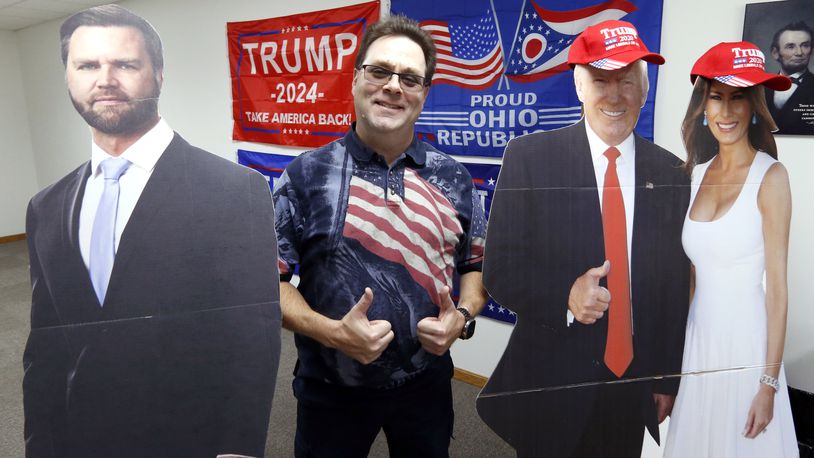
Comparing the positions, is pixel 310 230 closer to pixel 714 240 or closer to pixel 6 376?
pixel 714 240

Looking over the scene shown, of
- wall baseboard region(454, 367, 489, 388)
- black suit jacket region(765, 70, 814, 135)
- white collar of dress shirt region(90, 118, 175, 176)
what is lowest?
wall baseboard region(454, 367, 489, 388)

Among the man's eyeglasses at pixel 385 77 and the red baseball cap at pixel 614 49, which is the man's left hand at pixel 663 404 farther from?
the man's eyeglasses at pixel 385 77

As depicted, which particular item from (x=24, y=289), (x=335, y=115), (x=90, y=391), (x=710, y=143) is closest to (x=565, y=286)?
(x=710, y=143)

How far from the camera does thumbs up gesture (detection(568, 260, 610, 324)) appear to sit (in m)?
1.14

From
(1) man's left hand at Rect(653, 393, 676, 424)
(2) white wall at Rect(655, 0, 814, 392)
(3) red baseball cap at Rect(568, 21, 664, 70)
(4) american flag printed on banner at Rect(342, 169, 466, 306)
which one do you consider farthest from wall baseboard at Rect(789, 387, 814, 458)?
(4) american flag printed on banner at Rect(342, 169, 466, 306)

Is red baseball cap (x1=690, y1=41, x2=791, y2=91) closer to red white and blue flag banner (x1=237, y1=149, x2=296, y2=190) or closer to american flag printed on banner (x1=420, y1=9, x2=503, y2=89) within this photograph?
american flag printed on banner (x1=420, y1=9, x2=503, y2=89)

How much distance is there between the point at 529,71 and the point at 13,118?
1.24 meters

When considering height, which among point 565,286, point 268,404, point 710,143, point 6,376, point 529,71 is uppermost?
point 529,71

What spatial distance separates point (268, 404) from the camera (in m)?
0.92

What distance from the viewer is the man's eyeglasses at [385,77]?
2.99 feet

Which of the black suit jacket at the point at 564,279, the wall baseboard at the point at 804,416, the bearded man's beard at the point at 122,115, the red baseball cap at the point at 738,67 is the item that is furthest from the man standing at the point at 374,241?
the wall baseboard at the point at 804,416

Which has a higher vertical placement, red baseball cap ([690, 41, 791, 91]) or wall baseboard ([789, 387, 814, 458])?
Answer: red baseball cap ([690, 41, 791, 91])

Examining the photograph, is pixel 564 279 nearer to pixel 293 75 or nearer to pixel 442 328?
pixel 442 328

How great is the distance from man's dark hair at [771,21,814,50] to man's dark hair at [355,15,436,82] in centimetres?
91
